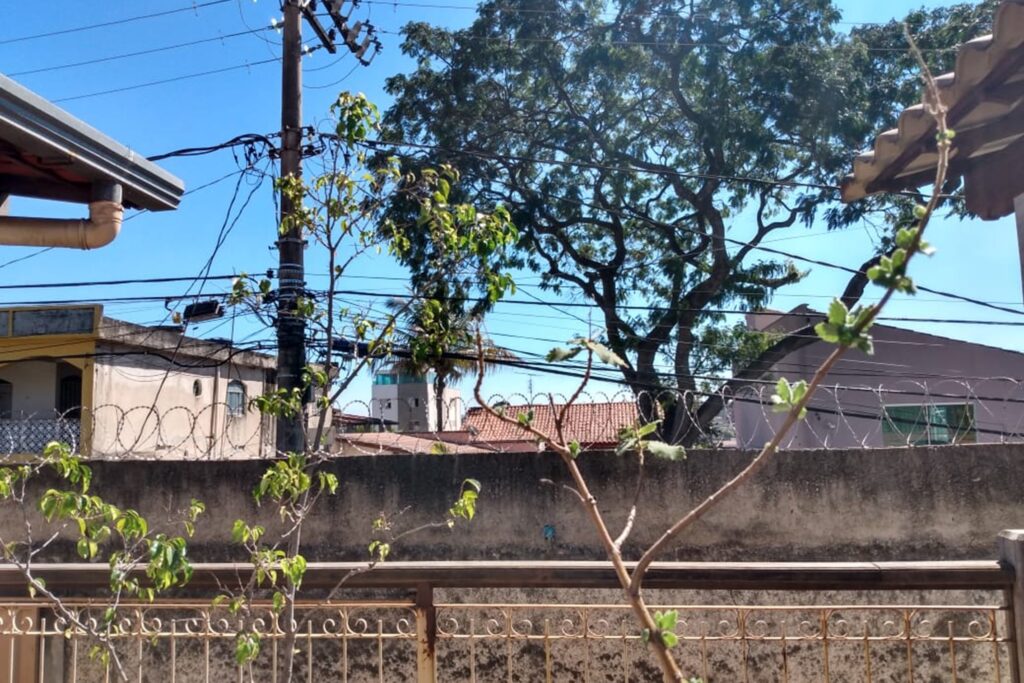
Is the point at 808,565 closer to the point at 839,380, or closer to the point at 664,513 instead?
Answer: the point at 664,513

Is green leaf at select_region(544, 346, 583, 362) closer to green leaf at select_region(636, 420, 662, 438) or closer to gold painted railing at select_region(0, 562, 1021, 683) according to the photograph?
green leaf at select_region(636, 420, 662, 438)

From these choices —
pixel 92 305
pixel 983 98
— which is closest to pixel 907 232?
pixel 983 98

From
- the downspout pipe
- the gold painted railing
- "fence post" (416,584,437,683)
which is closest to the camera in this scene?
"fence post" (416,584,437,683)

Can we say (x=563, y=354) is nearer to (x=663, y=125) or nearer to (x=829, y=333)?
(x=829, y=333)

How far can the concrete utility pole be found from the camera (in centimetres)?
677

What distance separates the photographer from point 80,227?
3328mm

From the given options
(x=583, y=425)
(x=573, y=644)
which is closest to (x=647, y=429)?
(x=573, y=644)

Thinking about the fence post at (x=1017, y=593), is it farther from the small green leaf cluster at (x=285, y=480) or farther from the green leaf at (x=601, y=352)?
the small green leaf cluster at (x=285, y=480)

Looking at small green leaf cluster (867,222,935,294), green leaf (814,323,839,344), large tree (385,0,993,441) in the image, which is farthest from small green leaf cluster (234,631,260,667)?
large tree (385,0,993,441)

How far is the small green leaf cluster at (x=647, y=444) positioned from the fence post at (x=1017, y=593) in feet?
5.37

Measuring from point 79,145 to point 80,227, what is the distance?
1.25ft

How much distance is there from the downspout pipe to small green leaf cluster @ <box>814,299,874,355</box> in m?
2.87

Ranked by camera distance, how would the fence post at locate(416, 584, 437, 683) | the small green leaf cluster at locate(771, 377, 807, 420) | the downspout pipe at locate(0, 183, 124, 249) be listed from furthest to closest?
1. the downspout pipe at locate(0, 183, 124, 249)
2. the fence post at locate(416, 584, 437, 683)
3. the small green leaf cluster at locate(771, 377, 807, 420)

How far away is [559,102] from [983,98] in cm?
1151
